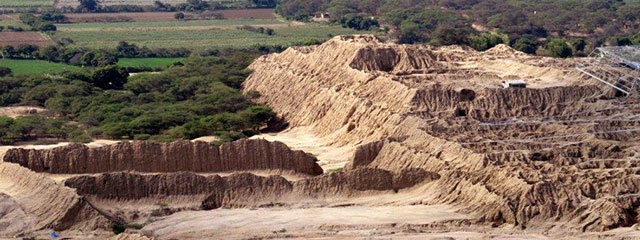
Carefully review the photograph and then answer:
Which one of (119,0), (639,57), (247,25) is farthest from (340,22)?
(639,57)

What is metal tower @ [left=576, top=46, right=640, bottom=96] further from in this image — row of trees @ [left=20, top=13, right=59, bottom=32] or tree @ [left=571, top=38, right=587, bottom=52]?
row of trees @ [left=20, top=13, right=59, bottom=32]

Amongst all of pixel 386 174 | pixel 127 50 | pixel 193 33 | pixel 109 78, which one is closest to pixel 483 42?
pixel 127 50

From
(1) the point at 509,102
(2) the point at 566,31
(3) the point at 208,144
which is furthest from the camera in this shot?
(2) the point at 566,31

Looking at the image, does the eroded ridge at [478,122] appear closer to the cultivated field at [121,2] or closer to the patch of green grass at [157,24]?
the patch of green grass at [157,24]

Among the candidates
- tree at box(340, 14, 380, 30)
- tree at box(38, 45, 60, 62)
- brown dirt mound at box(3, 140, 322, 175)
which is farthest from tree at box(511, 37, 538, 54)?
brown dirt mound at box(3, 140, 322, 175)

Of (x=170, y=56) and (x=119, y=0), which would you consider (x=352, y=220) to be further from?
(x=119, y=0)
